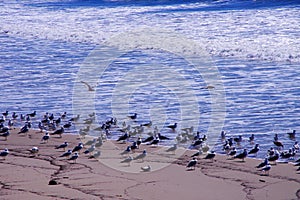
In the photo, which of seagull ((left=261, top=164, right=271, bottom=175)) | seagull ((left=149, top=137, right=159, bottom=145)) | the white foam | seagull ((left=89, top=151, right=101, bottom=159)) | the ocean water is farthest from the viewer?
the white foam

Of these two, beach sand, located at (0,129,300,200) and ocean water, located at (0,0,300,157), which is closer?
beach sand, located at (0,129,300,200)

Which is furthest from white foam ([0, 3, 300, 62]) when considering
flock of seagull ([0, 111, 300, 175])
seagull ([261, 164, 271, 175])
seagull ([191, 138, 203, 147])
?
seagull ([261, 164, 271, 175])

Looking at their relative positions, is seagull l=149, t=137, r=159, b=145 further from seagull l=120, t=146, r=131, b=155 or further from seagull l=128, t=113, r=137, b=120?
seagull l=128, t=113, r=137, b=120

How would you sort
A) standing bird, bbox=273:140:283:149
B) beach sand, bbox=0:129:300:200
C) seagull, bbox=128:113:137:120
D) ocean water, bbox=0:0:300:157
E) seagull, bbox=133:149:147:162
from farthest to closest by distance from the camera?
ocean water, bbox=0:0:300:157 < seagull, bbox=128:113:137:120 < standing bird, bbox=273:140:283:149 < seagull, bbox=133:149:147:162 < beach sand, bbox=0:129:300:200

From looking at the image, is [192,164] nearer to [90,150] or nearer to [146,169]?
[146,169]

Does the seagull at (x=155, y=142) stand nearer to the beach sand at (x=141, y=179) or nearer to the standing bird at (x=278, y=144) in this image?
the beach sand at (x=141, y=179)

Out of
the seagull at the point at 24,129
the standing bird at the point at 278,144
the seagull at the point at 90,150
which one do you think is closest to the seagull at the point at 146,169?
the seagull at the point at 90,150

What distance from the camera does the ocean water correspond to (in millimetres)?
16375

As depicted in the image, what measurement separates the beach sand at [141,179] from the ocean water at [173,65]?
1.72 meters

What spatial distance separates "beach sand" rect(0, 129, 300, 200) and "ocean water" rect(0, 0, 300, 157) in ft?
A: 5.65

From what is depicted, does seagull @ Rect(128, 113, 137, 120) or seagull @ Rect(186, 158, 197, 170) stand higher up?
seagull @ Rect(128, 113, 137, 120)

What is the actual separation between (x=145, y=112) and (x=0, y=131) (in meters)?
3.36

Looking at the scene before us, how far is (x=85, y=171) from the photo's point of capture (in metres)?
12.0

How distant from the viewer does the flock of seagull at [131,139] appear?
12.6 m
